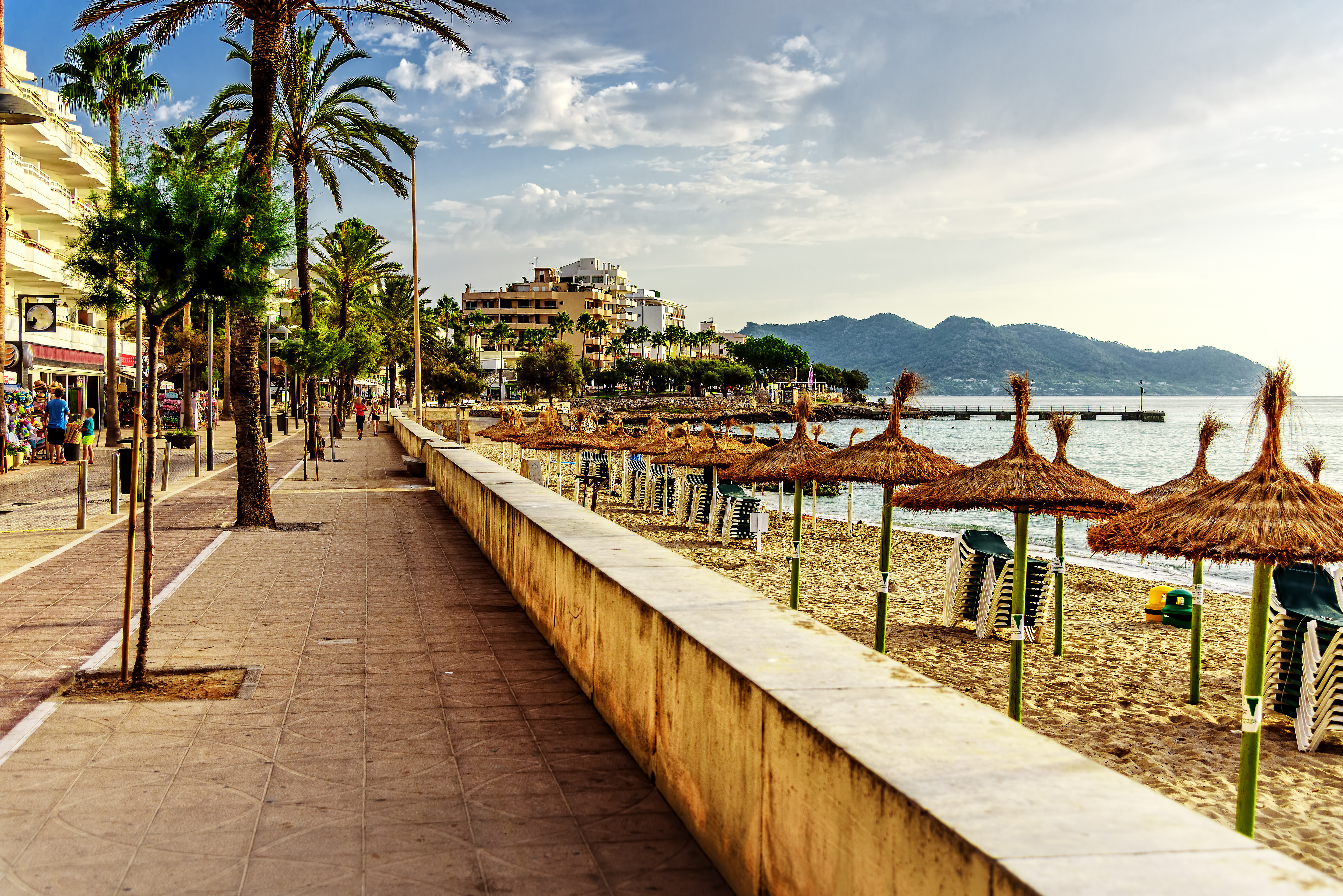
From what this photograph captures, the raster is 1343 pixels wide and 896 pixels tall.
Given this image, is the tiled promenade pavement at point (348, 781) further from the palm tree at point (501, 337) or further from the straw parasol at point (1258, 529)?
the palm tree at point (501, 337)

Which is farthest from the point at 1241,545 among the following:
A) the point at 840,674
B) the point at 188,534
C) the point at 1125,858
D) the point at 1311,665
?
the point at 188,534

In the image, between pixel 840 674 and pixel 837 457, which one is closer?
pixel 840 674

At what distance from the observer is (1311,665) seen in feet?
26.4

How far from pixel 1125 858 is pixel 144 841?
317 cm

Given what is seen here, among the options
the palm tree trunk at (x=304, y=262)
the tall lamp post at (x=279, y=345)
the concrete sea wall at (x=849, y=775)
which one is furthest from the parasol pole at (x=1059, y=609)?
the tall lamp post at (x=279, y=345)

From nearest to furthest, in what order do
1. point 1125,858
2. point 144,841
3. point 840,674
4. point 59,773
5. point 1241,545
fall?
point 1125,858 → point 840,674 → point 144,841 → point 59,773 → point 1241,545

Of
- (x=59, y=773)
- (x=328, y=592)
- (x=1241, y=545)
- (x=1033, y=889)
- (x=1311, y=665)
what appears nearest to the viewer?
(x=1033, y=889)

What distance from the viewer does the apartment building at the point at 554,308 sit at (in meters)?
152

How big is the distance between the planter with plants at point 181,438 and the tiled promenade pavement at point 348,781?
82.9 ft

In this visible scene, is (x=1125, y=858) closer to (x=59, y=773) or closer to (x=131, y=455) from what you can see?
(x=59, y=773)

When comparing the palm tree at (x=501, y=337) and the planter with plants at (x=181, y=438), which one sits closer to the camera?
the planter with plants at (x=181, y=438)

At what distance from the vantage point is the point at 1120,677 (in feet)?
34.3

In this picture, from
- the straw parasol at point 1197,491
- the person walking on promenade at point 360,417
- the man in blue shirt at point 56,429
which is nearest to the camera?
the straw parasol at point 1197,491

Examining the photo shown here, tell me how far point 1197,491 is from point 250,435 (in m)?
10.5
